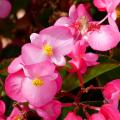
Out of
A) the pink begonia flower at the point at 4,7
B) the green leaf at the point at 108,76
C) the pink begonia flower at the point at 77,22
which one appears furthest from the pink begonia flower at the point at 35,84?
the pink begonia flower at the point at 4,7

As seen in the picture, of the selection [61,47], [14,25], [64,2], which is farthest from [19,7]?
[61,47]

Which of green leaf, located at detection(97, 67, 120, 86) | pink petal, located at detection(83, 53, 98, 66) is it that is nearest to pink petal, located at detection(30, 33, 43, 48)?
pink petal, located at detection(83, 53, 98, 66)

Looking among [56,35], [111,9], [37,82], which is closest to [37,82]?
[37,82]

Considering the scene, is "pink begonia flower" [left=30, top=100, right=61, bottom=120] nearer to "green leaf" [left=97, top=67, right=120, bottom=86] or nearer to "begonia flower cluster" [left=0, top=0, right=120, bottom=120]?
"begonia flower cluster" [left=0, top=0, right=120, bottom=120]

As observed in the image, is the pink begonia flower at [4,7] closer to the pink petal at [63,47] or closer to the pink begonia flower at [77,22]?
the pink begonia flower at [77,22]

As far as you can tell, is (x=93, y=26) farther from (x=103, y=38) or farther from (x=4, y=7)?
(x=4, y=7)
